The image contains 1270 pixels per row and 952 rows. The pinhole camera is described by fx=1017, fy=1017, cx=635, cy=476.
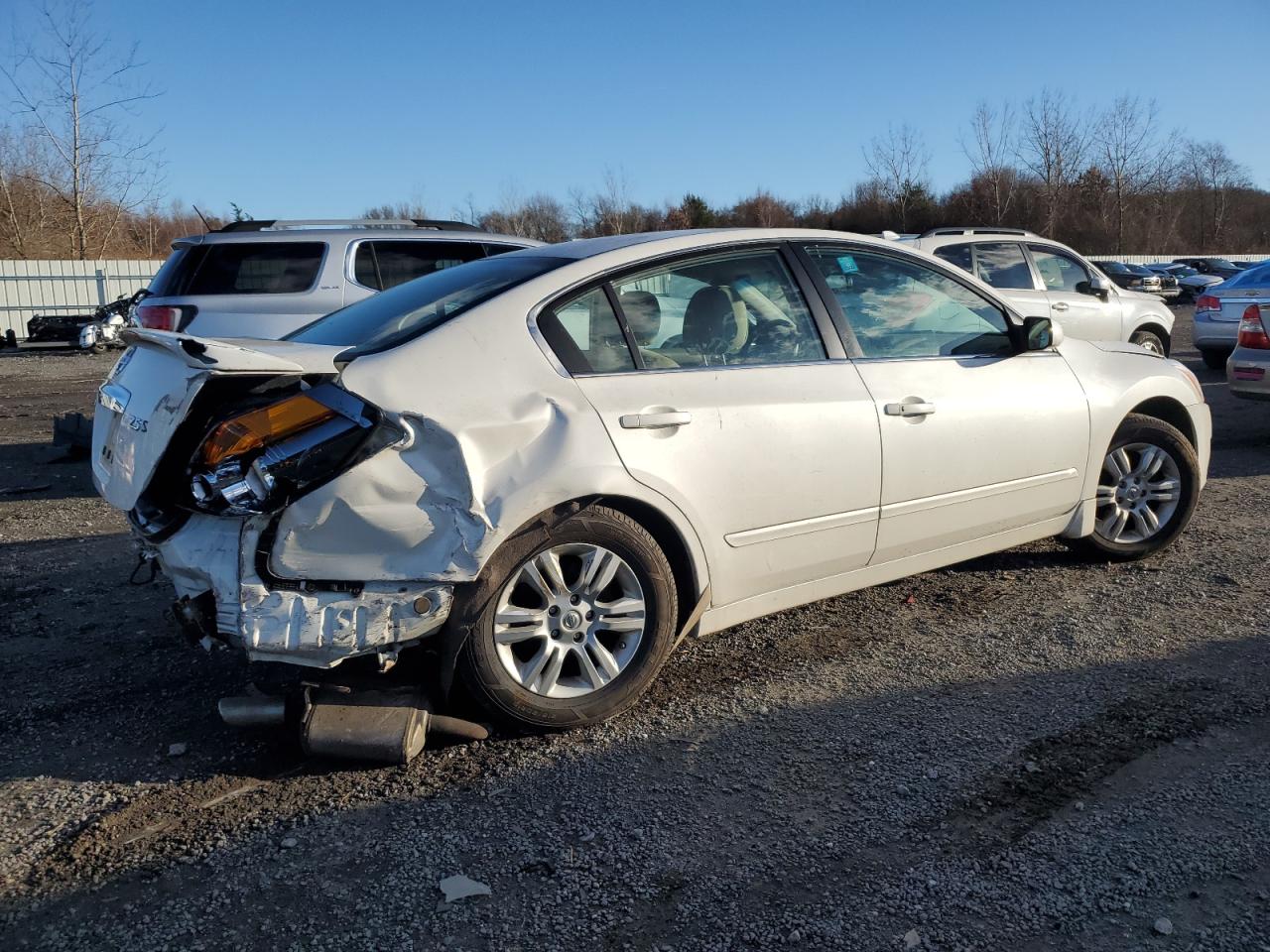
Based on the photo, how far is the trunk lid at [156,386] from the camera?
9.95 ft

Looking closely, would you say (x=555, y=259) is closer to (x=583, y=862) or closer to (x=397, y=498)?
(x=397, y=498)

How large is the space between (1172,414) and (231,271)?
272 inches

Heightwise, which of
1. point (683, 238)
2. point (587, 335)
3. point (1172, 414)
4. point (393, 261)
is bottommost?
point (1172, 414)

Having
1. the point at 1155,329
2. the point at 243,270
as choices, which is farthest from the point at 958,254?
the point at 243,270

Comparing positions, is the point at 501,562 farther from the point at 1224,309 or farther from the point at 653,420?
the point at 1224,309

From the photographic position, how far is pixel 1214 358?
14.2m

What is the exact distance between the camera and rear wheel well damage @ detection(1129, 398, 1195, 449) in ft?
16.9

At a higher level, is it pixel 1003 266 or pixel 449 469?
pixel 1003 266

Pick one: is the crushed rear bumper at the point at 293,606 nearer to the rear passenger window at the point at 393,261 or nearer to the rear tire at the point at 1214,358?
the rear passenger window at the point at 393,261

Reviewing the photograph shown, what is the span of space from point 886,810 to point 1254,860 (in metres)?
0.92

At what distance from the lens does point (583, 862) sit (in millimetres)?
2688

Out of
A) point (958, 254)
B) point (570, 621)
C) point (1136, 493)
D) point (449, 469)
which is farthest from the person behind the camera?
point (958, 254)

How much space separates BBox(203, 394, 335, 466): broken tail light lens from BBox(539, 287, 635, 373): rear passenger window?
806mm

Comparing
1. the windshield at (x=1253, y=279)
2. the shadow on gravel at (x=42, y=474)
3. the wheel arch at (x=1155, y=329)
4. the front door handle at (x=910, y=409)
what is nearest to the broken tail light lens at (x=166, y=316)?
the shadow on gravel at (x=42, y=474)
